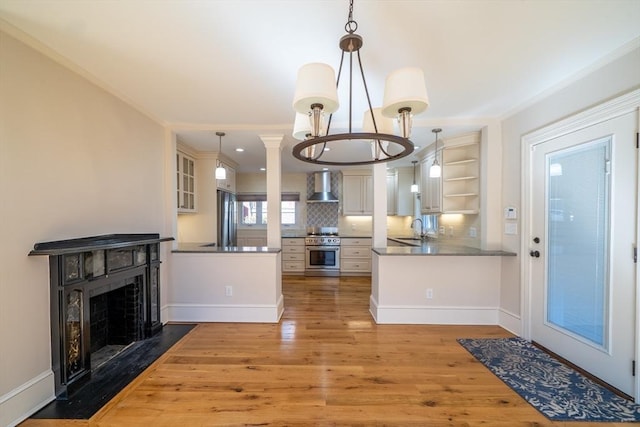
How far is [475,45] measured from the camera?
1.79m

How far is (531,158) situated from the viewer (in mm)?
2686

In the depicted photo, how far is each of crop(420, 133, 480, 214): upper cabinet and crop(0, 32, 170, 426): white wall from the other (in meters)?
4.01

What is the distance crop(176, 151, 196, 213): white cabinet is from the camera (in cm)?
376

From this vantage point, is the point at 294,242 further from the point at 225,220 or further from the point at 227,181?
the point at 227,181

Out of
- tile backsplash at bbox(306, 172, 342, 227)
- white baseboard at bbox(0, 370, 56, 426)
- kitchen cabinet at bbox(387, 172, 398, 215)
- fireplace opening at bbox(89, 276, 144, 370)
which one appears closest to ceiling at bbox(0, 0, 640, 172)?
fireplace opening at bbox(89, 276, 144, 370)

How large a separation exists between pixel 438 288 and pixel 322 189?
3.50 meters

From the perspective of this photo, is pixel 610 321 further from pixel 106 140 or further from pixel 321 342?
pixel 106 140

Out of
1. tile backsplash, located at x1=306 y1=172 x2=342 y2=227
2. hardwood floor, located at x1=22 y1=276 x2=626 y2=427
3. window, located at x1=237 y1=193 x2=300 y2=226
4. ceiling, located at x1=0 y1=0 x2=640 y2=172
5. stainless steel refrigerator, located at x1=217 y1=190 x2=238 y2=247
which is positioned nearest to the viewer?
ceiling, located at x1=0 y1=0 x2=640 y2=172

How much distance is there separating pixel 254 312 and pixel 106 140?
240cm

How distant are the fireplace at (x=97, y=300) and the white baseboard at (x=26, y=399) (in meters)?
0.05

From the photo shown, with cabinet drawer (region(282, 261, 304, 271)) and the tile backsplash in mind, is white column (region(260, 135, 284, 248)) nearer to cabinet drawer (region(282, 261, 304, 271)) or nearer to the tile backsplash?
cabinet drawer (region(282, 261, 304, 271))

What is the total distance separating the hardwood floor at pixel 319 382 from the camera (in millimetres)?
1698

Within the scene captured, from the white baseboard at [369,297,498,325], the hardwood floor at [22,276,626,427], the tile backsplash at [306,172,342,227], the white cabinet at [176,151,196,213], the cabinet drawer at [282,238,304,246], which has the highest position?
the white cabinet at [176,151,196,213]

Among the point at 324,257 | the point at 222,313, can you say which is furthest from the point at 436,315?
the point at 324,257
